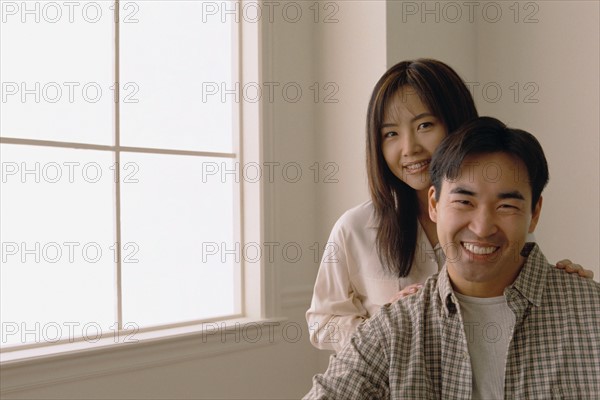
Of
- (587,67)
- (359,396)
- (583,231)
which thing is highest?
(587,67)

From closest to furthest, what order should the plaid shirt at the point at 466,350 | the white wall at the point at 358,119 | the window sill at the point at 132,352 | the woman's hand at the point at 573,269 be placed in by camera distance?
1. the plaid shirt at the point at 466,350
2. the woman's hand at the point at 573,269
3. the window sill at the point at 132,352
4. the white wall at the point at 358,119

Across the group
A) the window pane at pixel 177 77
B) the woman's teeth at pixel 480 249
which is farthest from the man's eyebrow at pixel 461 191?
the window pane at pixel 177 77

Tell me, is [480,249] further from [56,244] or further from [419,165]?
[56,244]

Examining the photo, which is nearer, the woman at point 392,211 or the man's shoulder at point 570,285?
the man's shoulder at point 570,285

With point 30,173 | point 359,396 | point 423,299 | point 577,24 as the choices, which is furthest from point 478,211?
point 577,24

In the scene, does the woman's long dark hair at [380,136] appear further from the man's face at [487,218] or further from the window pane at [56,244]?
the window pane at [56,244]

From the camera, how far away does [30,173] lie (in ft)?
7.61

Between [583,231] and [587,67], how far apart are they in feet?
2.15

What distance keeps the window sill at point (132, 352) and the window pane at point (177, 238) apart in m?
0.13

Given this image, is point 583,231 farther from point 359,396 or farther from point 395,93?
point 359,396

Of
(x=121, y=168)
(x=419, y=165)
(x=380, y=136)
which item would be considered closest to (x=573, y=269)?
(x=419, y=165)

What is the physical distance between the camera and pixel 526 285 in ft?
5.13

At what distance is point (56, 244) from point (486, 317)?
146 centimetres

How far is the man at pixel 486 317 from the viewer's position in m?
1.50
